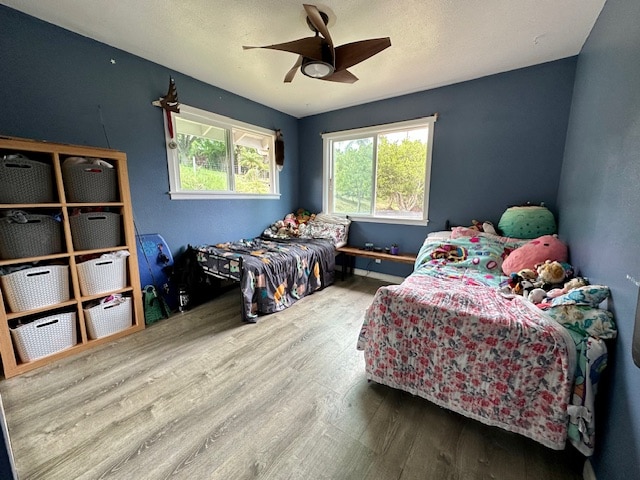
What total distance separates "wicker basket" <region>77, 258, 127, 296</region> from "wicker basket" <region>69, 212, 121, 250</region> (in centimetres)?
14

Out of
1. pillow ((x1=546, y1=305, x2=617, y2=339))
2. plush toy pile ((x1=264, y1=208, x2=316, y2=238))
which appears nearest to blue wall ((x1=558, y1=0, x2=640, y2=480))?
pillow ((x1=546, y1=305, x2=617, y2=339))

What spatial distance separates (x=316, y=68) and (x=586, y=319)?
2254 millimetres

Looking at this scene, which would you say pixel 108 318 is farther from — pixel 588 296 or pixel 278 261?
pixel 588 296

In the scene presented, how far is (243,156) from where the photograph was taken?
3488mm

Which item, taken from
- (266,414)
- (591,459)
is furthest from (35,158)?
(591,459)

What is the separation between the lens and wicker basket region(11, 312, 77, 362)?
68.5 inches

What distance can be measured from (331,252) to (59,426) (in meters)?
2.76

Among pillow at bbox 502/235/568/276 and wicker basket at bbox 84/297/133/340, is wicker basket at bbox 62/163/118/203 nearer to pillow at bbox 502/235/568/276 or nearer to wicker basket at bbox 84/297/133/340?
wicker basket at bbox 84/297/133/340

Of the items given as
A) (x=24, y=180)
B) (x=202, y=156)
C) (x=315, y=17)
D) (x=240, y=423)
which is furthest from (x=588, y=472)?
(x=202, y=156)

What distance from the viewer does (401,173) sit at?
3.43 meters

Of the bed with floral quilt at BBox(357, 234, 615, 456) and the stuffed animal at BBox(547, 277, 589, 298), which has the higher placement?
the stuffed animal at BBox(547, 277, 589, 298)

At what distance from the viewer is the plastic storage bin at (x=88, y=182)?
1.90 metres

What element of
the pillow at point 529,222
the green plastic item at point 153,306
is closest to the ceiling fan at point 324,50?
the pillow at point 529,222

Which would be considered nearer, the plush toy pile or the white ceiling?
the white ceiling
